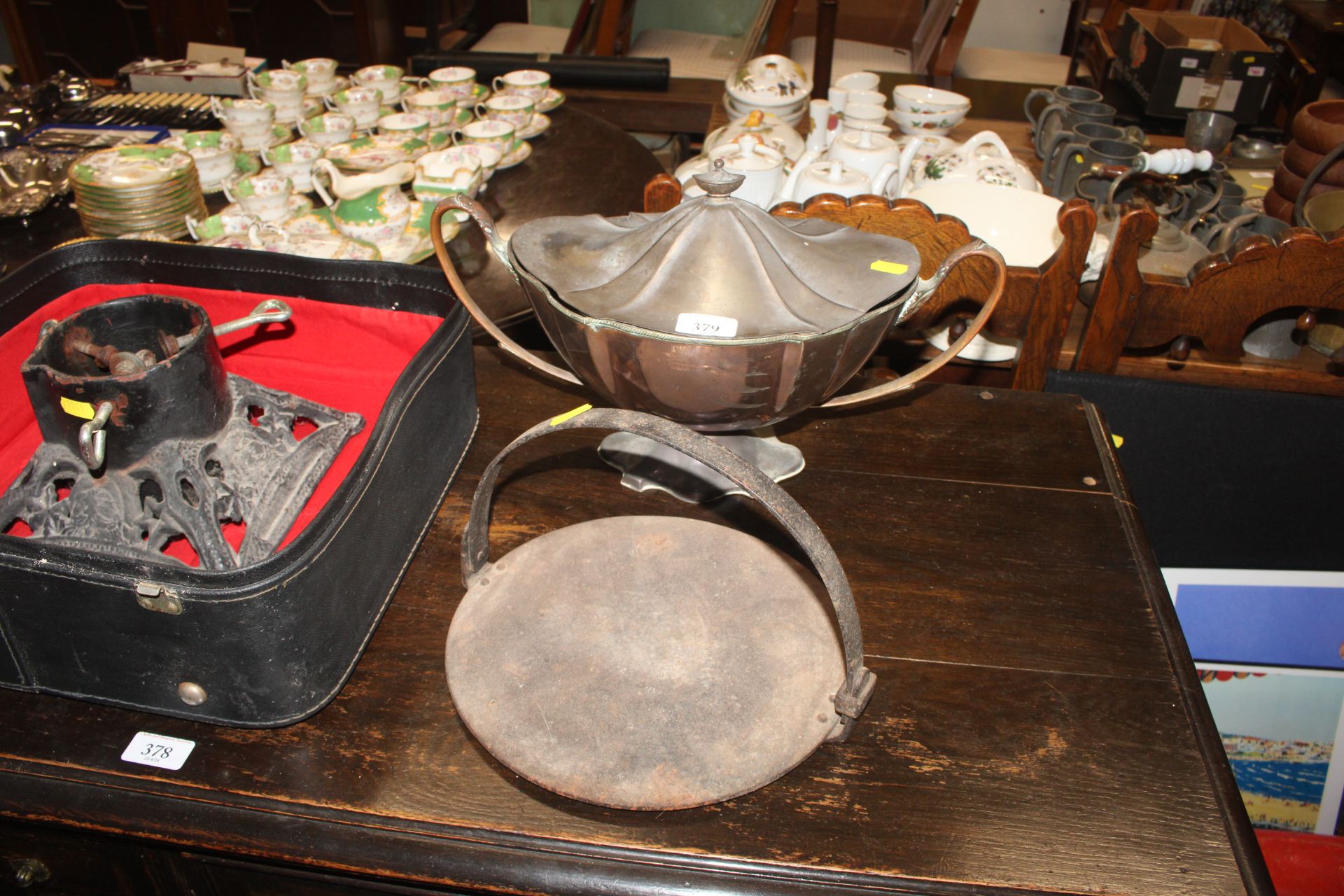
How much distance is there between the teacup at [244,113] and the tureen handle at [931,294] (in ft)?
4.01

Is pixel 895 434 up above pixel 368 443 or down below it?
below

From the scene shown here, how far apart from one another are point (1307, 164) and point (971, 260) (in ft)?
2.48

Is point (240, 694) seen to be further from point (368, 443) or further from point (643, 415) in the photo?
point (643, 415)

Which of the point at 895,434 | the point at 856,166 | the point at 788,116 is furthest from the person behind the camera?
the point at 788,116

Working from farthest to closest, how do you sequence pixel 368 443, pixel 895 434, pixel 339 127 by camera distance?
pixel 339 127 → pixel 895 434 → pixel 368 443

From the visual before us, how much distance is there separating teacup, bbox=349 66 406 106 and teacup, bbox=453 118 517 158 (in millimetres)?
295

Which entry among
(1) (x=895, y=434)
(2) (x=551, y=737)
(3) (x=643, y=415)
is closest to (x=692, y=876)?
(2) (x=551, y=737)

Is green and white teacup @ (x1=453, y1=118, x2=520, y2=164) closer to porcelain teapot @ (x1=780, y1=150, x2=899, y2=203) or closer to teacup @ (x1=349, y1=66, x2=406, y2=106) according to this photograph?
teacup @ (x1=349, y1=66, x2=406, y2=106)

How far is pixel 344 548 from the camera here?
26.5 inches

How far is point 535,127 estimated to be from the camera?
1.77 m

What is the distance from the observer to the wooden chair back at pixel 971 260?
40.3 inches

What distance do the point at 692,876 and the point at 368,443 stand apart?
39 centimetres

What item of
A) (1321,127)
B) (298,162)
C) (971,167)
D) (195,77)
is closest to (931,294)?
(971,167)

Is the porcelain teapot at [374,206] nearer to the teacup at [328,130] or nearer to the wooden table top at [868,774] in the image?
the teacup at [328,130]
